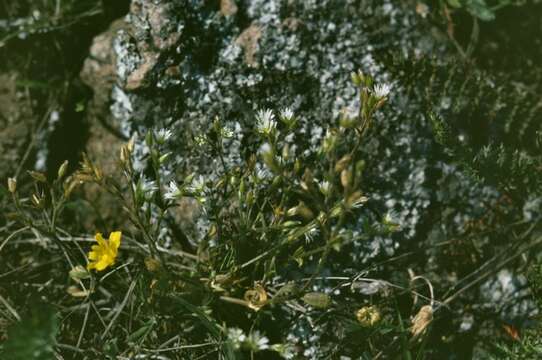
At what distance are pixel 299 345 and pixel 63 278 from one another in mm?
1044

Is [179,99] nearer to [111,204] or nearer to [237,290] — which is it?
[111,204]

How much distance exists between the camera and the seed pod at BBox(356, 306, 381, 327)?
7.29 ft

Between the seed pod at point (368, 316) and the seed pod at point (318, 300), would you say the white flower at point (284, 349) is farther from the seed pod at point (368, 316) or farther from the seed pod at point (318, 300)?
the seed pod at point (368, 316)

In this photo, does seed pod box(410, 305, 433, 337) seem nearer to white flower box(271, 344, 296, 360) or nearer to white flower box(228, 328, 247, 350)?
white flower box(271, 344, 296, 360)

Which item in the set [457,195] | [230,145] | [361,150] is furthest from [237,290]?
[457,195]

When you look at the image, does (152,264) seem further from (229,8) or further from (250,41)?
(229,8)

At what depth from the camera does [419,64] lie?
2.67m

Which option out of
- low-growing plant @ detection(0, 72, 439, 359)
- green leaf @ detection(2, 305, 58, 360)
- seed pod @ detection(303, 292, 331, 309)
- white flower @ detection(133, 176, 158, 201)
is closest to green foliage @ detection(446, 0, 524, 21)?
low-growing plant @ detection(0, 72, 439, 359)

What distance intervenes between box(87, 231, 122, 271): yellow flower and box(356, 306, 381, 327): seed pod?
0.91 meters

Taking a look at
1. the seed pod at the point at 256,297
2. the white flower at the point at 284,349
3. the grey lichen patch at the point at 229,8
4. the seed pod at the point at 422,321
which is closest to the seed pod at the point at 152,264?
the seed pod at the point at 256,297

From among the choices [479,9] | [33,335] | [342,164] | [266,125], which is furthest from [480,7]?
[33,335]

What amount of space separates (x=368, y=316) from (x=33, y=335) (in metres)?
1.13

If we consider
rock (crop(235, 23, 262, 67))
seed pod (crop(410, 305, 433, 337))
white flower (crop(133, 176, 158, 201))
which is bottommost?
seed pod (crop(410, 305, 433, 337))

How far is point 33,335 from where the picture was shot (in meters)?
1.73
